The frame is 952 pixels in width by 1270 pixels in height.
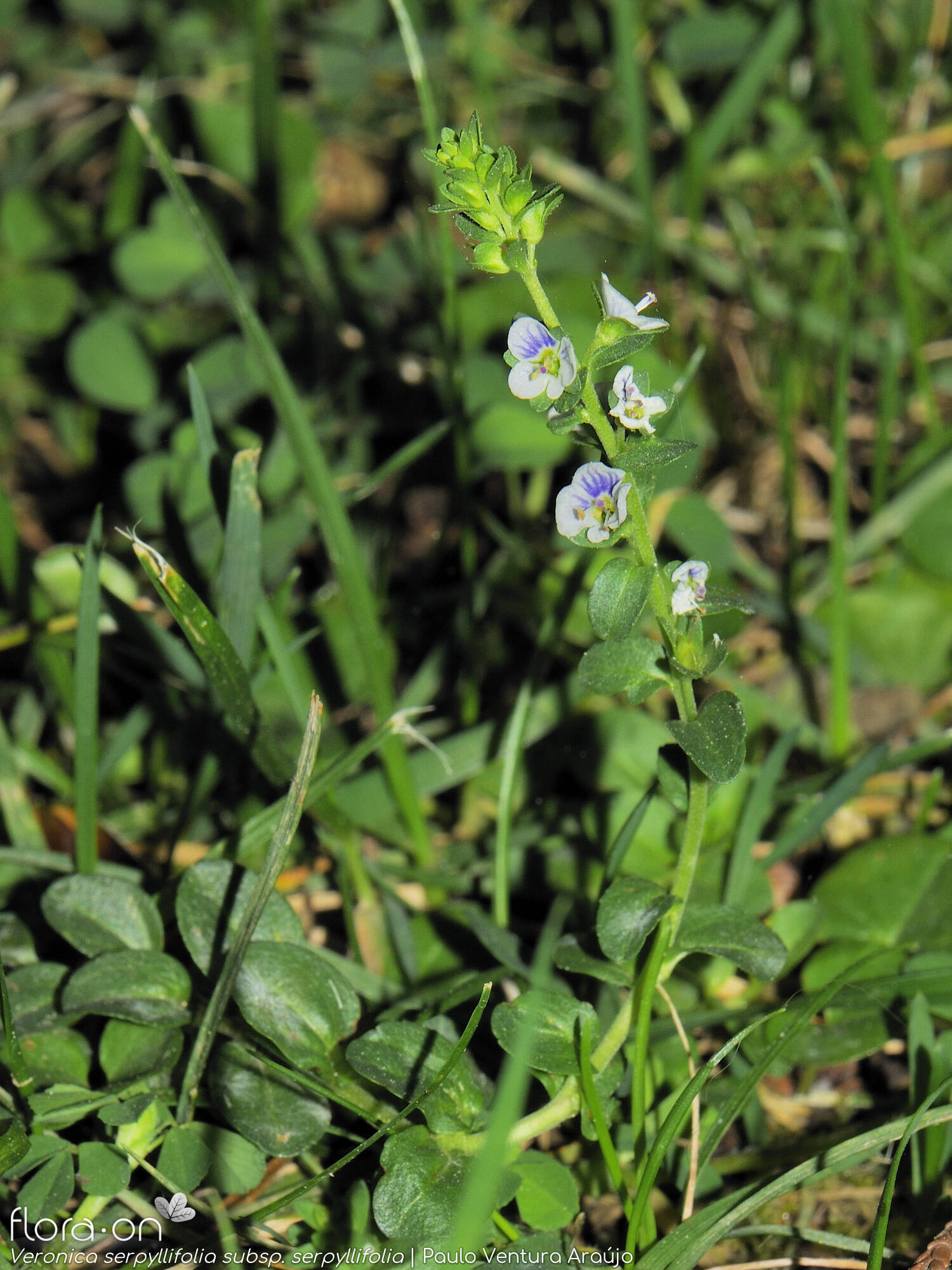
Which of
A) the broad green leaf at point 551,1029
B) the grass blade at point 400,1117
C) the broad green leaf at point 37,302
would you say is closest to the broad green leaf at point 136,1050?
the grass blade at point 400,1117

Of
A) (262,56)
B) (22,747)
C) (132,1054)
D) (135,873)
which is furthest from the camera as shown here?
(262,56)

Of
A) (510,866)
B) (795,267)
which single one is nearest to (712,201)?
(795,267)

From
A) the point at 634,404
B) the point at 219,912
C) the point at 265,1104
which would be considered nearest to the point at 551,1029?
the point at 265,1104

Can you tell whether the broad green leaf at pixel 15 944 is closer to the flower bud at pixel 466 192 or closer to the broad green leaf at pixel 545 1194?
the broad green leaf at pixel 545 1194

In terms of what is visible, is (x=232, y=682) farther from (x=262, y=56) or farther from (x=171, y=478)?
(x=262, y=56)

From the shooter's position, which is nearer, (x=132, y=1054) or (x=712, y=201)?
(x=132, y=1054)

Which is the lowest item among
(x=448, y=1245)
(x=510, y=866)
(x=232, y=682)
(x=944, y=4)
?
(x=510, y=866)
